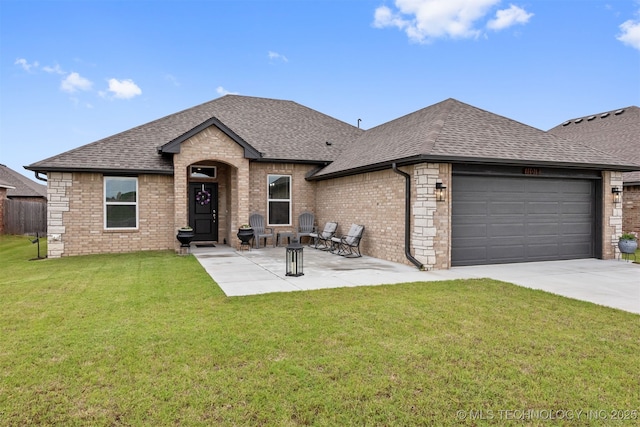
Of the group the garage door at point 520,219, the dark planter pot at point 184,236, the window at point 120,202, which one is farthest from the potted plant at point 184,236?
the garage door at point 520,219

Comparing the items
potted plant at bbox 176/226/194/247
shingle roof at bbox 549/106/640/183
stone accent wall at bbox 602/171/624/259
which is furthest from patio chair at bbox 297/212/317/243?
shingle roof at bbox 549/106/640/183

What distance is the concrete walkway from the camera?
643 cm

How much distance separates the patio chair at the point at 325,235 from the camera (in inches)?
487

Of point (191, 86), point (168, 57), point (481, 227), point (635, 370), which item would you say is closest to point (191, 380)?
point (635, 370)

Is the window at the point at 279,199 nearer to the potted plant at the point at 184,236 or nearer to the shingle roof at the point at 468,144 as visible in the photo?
the shingle roof at the point at 468,144

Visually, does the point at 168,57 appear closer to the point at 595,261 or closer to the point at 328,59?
the point at 328,59

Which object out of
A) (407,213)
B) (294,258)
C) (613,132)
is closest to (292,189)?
(407,213)

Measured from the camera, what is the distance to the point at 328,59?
766 inches

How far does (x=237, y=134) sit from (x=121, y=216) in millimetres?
4792

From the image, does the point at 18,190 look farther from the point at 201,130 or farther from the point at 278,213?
the point at 278,213

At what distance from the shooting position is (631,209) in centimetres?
1359

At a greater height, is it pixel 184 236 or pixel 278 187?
pixel 278 187

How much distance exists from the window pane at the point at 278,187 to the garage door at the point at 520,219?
21.8 ft

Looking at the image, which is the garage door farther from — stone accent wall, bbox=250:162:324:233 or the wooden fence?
the wooden fence
